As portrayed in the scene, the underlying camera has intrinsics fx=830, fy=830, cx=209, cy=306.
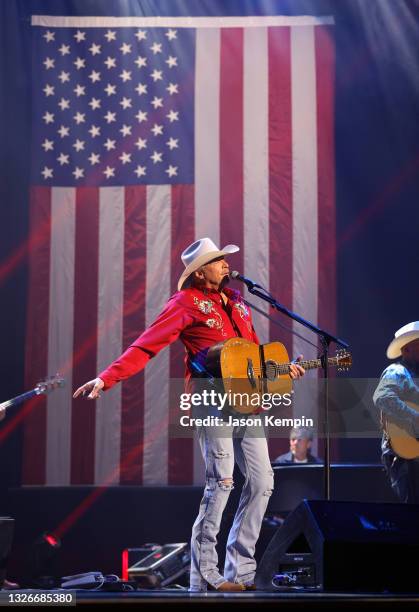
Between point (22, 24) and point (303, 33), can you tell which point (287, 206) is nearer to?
point (303, 33)

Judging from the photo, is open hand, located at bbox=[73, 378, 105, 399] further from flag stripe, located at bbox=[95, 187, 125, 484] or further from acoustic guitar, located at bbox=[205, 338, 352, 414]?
flag stripe, located at bbox=[95, 187, 125, 484]

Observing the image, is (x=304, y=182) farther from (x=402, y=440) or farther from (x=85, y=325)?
(x=402, y=440)

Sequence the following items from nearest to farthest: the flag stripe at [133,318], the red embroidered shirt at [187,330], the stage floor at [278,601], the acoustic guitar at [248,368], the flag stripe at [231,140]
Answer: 1. the stage floor at [278,601]
2. the acoustic guitar at [248,368]
3. the red embroidered shirt at [187,330]
4. the flag stripe at [133,318]
5. the flag stripe at [231,140]

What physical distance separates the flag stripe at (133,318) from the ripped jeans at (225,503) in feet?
12.3

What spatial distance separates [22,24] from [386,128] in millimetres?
4024

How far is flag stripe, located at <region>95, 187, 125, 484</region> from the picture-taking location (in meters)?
8.33

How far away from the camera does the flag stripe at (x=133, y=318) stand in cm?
830

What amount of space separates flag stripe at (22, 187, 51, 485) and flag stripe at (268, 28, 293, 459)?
7.62 ft

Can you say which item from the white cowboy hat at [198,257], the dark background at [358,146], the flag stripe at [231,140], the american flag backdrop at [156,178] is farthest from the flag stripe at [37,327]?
the white cowboy hat at [198,257]

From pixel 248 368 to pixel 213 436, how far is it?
46cm

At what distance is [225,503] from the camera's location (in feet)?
14.9

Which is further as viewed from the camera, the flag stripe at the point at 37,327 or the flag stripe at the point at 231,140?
the flag stripe at the point at 231,140

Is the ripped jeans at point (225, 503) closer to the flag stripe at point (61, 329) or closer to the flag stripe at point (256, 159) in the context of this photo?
the flag stripe at point (256, 159)

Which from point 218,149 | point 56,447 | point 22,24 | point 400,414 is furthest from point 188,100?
point 400,414
